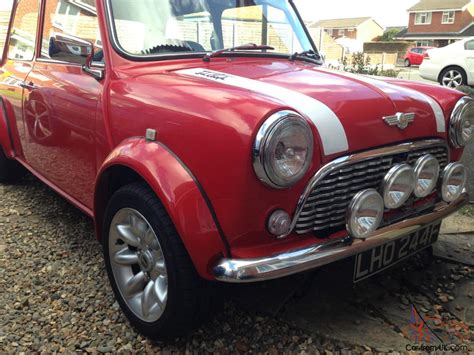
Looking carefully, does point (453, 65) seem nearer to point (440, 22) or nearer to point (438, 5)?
point (440, 22)

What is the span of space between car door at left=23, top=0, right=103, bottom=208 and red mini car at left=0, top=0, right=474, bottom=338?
0.02 meters

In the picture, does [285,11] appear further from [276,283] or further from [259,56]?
[276,283]

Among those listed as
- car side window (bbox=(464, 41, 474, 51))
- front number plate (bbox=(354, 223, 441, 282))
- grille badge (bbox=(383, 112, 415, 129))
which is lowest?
front number plate (bbox=(354, 223, 441, 282))

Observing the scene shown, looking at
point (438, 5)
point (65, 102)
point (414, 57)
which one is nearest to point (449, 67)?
point (65, 102)

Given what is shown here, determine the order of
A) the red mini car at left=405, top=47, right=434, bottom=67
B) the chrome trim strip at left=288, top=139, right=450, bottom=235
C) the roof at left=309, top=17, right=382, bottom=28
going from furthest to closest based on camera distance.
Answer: the roof at left=309, top=17, right=382, bottom=28 → the red mini car at left=405, top=47, right=434, bottom=67 → the chrome trim strip at left=288, top=139, right=450, bottom=235

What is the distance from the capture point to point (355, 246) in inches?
72.2

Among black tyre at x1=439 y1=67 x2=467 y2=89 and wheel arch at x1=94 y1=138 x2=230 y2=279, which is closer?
wheel arch at x1=94 y1=138 x2=230 y2=279

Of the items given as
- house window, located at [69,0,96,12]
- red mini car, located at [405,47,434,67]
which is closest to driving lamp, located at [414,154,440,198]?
house window, located at [69,0,96,12]

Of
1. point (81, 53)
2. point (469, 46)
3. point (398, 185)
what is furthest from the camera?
point (469, 46)

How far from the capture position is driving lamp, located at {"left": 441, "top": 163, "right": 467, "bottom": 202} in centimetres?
225

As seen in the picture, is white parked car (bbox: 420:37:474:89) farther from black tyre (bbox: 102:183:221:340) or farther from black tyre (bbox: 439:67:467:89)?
black tyre (bbox: 102:183:221:340)

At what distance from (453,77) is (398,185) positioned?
10526mm

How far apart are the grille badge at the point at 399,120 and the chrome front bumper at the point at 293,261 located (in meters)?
0.46

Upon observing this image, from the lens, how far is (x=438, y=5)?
4484 centimetres
